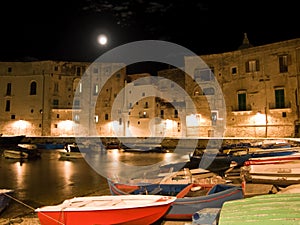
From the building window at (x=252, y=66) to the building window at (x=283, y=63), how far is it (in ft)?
8.01

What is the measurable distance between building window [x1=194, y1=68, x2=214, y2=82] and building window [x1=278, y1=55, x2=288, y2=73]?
315 inches

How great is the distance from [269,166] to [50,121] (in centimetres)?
3809

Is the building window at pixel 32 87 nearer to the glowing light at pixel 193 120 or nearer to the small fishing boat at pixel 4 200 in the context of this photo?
the glowing light at pixel 193 120

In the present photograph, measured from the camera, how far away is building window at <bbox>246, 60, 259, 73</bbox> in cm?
2911

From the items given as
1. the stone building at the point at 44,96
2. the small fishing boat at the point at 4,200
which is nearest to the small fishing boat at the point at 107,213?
the small fishing boat at the point at 4,200

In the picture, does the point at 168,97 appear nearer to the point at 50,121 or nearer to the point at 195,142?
the point at 195,142

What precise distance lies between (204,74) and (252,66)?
6.06 meters

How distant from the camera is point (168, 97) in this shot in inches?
1604

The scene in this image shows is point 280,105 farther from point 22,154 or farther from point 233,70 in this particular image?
point 22,154

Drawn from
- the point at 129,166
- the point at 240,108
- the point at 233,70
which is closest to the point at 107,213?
the point at 129,166

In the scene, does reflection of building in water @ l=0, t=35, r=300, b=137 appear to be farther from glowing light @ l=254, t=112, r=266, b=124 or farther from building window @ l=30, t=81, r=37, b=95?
glowing light @ l=254, t=112, r=266, b=124

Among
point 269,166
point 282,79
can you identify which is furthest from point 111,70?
point 269,166

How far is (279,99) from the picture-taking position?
89.9 feet

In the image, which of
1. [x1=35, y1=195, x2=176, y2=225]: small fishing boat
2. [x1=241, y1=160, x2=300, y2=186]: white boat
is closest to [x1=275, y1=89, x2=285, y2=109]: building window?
[x1=241, y1=160, x2=300, y2=186]: white boat
